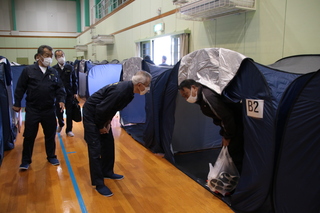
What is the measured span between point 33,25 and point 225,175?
66.6 ft

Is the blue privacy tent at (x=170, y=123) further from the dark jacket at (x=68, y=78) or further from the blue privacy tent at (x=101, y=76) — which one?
the blue privacy tent at (x=101, y=76)

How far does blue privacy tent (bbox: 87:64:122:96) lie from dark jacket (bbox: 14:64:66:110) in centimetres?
272

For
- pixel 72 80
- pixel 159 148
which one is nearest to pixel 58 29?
pixel 72 80

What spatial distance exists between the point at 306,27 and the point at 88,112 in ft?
9.89

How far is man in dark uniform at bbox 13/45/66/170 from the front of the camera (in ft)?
11.1

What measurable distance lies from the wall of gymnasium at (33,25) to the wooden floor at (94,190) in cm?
1742

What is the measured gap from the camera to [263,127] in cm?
234

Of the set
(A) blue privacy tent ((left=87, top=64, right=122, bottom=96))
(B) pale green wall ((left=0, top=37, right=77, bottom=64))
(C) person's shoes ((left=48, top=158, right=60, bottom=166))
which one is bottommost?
(C) person's shoes ((left=48, top=158, right=60, bottom=166))

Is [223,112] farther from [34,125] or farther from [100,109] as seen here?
[34,125]

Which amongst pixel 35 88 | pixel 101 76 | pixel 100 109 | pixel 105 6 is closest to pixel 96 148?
pixel 100 109

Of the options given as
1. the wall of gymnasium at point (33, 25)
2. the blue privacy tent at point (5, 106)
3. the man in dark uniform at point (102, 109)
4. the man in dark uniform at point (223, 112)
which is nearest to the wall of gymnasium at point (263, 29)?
the man in dark uniform at point (223, 112)

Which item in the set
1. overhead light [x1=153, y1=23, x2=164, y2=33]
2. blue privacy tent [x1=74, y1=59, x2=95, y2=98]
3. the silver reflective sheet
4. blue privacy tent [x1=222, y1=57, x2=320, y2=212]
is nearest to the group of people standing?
the silver reflective sheet

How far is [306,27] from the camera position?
3.42m

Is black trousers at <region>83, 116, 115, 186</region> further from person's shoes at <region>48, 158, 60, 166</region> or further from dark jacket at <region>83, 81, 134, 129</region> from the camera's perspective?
person's shoes at <region>48, 158, 60, 166</region>
